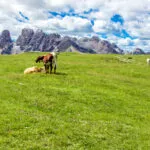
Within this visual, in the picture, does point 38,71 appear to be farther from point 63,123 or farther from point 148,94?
point 63,123

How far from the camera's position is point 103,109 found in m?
27.1

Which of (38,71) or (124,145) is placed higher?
(38,71)

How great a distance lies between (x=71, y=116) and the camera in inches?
919

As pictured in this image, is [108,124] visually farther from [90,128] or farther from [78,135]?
[78,135]

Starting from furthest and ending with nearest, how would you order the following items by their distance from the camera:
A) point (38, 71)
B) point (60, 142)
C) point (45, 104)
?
point (38, 71)
point (45, 104)
point (60, 142)

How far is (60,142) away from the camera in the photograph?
673 inches

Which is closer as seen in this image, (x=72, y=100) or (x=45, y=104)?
(x=45, y=104)

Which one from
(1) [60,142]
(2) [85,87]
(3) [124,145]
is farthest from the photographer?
(2) [85,87]

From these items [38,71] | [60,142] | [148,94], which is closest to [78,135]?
[60,142]

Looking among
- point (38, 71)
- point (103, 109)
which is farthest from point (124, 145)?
point (38, 71)

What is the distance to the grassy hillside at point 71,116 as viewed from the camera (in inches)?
691

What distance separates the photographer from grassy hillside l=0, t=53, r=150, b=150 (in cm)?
1754

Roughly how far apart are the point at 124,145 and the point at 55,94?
12953 millimetres

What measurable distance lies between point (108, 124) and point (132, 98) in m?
11.8
